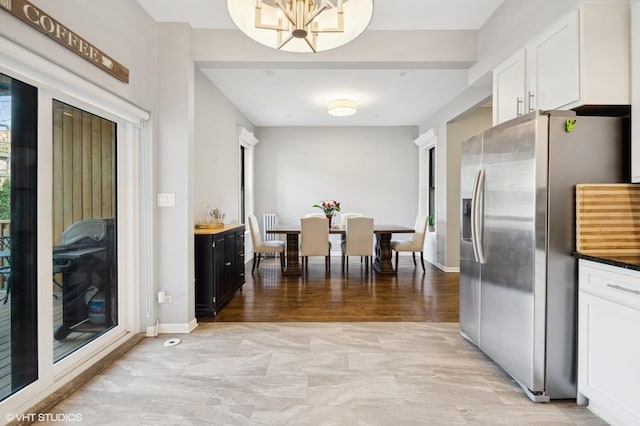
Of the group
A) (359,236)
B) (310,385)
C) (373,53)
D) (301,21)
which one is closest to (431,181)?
(359,236)

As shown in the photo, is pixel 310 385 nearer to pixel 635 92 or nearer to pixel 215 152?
pixel 635 92

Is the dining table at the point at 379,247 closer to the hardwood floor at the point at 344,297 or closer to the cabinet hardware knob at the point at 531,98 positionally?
the hardwood floor at the point at 344,297

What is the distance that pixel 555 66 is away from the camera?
83.5 inches

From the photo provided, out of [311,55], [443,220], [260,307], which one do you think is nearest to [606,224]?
[311,55]

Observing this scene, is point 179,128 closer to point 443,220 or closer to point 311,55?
point 311,55

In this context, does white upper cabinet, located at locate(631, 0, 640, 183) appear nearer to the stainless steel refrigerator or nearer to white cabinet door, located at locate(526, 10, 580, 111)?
the stainless steel refrigerator

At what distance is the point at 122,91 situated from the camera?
2.51 m

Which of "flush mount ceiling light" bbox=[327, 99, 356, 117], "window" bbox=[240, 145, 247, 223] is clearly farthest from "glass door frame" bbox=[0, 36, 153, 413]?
"window" bbox=[240, 145, 247, 223]

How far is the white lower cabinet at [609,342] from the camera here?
1569 mm

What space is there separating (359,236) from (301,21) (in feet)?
12.8

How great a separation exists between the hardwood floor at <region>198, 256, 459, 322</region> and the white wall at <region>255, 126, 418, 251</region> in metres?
1.92

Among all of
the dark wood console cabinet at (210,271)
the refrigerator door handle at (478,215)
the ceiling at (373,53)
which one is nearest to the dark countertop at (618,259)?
the refrigerator door handle at (478,215)

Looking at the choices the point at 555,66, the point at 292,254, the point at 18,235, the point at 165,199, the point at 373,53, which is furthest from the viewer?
the point at 292,254

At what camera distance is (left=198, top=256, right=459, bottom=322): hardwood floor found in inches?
135
